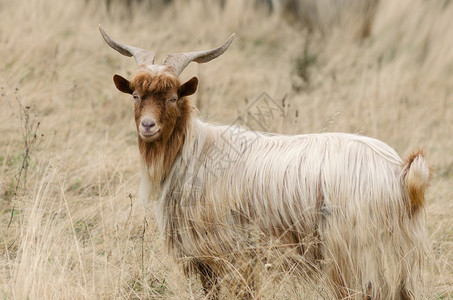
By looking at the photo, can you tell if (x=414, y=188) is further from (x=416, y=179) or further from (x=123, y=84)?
(x=123, y=84)

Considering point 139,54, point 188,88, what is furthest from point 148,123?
point 139,54

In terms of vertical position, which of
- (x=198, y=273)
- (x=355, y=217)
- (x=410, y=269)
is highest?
(x=355, y=217)

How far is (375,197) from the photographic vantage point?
3596 millimetres

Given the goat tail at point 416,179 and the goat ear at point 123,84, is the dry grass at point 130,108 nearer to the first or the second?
the goat tail at point 416,179

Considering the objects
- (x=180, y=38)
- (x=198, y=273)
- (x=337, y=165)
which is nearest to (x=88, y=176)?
(x=198, y=273)

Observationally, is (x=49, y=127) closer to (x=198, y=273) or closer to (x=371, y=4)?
(x=198, y=273)

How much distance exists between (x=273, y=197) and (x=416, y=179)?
93 centimetres

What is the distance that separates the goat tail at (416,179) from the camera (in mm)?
3455

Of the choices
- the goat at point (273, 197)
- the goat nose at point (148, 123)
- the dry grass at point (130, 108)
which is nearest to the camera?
the goat at point (273, 197)

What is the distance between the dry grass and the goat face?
35.7 inches

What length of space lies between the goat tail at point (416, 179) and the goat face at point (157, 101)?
1.55 m

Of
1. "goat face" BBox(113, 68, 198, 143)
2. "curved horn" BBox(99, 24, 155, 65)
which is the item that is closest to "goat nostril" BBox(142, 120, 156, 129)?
"goat face" BBox(113, 68, 198, 143)

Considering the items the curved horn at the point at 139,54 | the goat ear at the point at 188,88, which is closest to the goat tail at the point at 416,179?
the goat ear at the point at 188,88

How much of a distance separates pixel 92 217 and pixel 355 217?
7.93 feet
